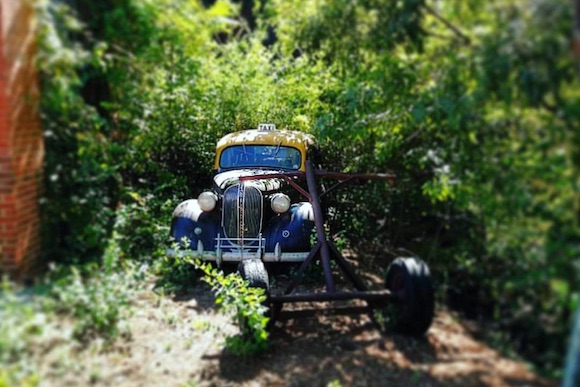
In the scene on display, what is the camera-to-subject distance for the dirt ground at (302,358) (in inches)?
152

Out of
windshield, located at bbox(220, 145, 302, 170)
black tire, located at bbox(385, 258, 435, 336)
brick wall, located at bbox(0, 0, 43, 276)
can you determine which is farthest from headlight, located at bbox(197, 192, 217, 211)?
black tire, located at bbox(385, 258, 435, 336)

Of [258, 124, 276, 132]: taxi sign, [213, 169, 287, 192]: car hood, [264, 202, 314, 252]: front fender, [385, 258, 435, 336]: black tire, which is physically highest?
[258, 124, 276, 132]: taxi sign

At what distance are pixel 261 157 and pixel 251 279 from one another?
312cm

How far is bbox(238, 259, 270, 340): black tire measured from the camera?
4.71m

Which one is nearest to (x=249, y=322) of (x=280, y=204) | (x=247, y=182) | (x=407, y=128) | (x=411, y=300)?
(x=411, y=300)

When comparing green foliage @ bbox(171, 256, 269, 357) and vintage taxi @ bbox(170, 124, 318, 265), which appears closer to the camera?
green foliage @ bbox(171, 256, 269, 357)

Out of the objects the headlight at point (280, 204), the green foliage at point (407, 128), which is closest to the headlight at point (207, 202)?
the green foliage at point (407, 128)

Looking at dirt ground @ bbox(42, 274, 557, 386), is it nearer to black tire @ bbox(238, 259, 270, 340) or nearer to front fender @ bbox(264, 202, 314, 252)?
black tire @ bbox(238, 259, 270, 340)

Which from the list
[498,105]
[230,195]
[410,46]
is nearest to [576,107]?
[498,105]

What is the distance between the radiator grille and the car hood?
0.56ft

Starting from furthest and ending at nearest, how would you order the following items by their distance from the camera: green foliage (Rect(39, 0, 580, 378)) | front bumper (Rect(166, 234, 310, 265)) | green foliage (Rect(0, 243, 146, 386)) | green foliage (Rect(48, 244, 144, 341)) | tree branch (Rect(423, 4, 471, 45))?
front bumper (Rect(166, 234, 310, 265)) → tree branch (Rect(423, 4, 471, 45)) → green foliage (Rect(48, 244, 144, 341)) → green foliage (Rect(39, 0, 580, 378)) → green foliage (Rect(0, 243, 146, 386))

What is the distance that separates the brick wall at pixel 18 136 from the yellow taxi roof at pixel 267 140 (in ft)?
12.0

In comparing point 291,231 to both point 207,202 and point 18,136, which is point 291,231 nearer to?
point 207,202

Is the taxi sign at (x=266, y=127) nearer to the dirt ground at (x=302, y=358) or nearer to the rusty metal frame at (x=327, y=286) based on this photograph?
the rusty metal frame at (x=327, y=286)
